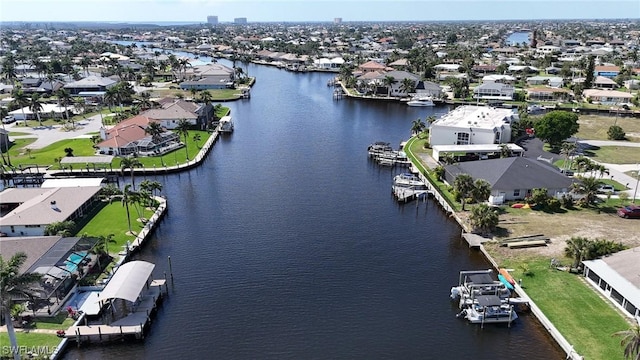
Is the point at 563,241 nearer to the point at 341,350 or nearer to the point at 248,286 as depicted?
the point at 341,350

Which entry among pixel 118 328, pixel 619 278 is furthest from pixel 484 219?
A: pixel 118 328

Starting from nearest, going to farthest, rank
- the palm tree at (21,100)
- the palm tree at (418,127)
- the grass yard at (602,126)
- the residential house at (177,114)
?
the palm tree at (418,127), the grass yard at (602,126), the residential house at (177,114), the palm tree at (21,100)

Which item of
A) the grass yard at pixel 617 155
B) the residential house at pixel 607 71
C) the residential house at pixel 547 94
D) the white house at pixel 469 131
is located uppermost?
the residential house at pixel 607 71

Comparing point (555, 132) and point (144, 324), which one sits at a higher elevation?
point (555, 132)

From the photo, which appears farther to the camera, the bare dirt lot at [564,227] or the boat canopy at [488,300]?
the bare dirt lot at [564,227]

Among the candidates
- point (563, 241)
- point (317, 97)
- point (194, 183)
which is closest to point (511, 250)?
point (563, 241)

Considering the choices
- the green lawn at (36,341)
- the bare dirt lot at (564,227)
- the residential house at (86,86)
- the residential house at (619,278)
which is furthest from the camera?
the residential house at (86,86)

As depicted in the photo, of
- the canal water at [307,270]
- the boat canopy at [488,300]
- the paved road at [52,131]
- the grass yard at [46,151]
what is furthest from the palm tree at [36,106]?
the boat canopy at [488,300]

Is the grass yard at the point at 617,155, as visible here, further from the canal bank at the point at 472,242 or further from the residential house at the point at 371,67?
the residential house at the point at 371,67
